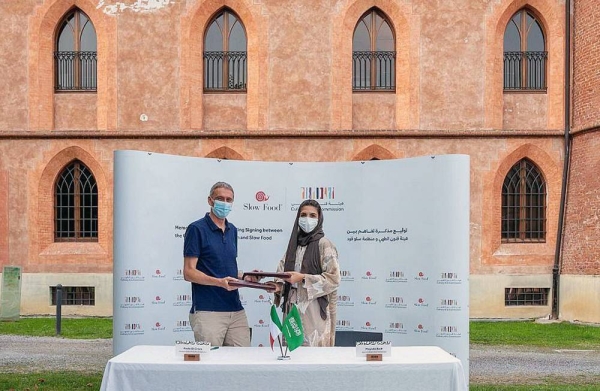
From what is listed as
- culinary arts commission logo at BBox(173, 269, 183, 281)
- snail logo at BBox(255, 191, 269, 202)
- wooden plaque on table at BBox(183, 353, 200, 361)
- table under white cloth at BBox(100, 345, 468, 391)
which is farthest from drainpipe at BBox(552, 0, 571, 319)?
wooden plaque on table at BBox(183, 353, 200, 361)

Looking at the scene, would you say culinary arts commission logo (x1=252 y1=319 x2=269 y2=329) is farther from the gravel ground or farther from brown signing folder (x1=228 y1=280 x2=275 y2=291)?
brown signing folder (x1=228 y1=280 x2=275 y2=291)

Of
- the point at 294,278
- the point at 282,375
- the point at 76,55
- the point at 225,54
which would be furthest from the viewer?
the point at 76,55

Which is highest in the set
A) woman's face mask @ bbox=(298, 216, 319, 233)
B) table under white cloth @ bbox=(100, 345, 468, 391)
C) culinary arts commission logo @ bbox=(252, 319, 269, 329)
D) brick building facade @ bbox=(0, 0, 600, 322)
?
brick building facade @ bbox=(0, 0, 600, 322)

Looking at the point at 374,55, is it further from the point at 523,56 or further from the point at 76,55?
the point at 76,55

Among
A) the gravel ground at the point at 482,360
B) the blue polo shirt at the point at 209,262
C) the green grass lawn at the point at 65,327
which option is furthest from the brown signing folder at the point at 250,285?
the green grass lawn at the point at 65,327

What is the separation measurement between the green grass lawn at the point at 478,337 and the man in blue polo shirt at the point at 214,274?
3.43 meters

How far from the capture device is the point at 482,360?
13.9 meters

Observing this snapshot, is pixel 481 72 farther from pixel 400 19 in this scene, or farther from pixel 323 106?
pixel 323 106

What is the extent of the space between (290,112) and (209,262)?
14656 mm

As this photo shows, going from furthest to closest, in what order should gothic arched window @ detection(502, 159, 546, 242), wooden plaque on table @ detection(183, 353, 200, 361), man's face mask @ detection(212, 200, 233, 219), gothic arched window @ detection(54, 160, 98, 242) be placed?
1. gothic arched window @ detection(54, 160, 98, 242)
2. gothic arched window @ detection(502, 159, 546, 242)
3. man's face mask @ detection(212, 200, 233, 219)
4. wooden plaque on table @ detection(183, 353, 200, 361)

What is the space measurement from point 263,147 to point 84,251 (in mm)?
5337

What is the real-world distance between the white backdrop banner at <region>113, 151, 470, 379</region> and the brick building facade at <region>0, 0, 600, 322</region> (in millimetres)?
11504

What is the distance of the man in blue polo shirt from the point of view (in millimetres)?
7828

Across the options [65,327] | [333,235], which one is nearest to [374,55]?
[65,327]
